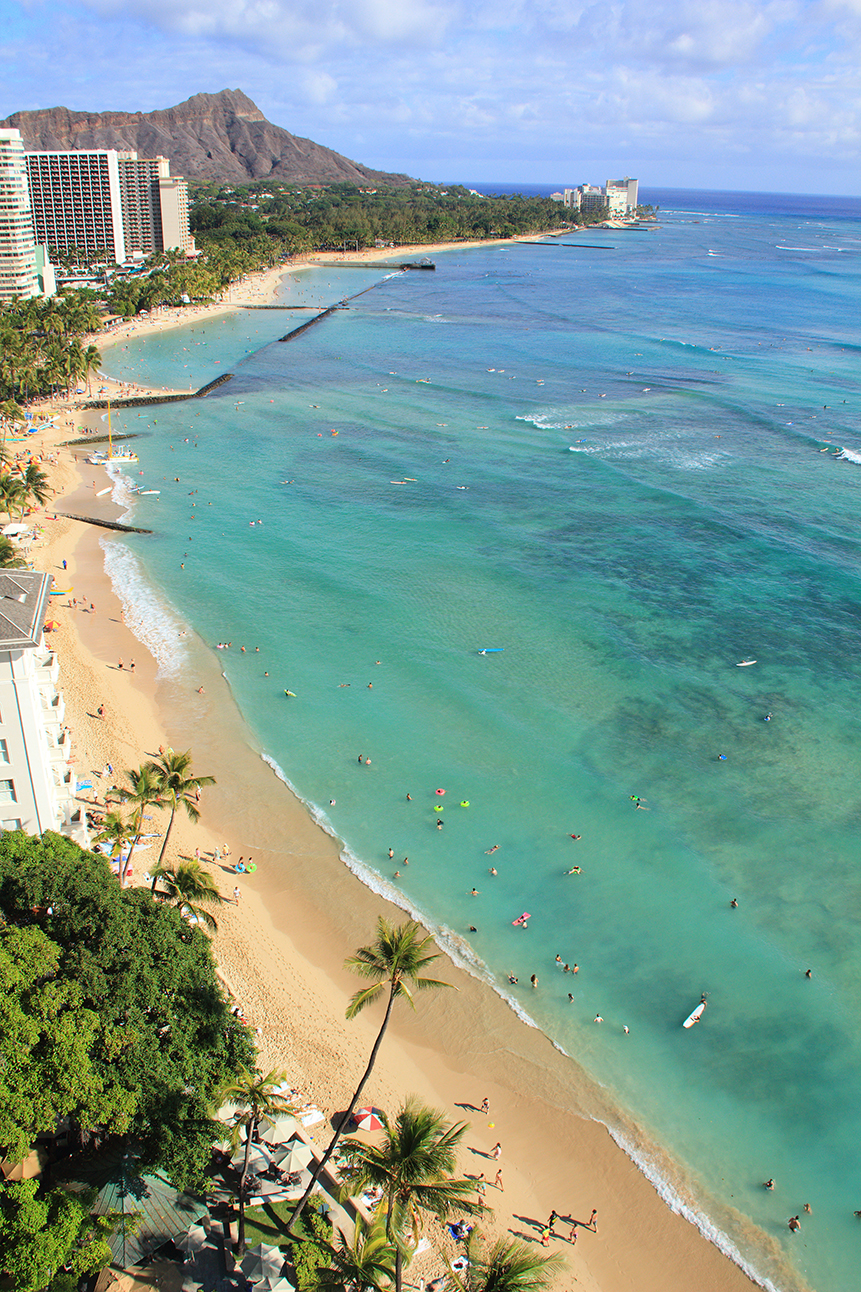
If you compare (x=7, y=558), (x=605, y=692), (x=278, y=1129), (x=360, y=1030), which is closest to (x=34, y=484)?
(x=7, y=558)

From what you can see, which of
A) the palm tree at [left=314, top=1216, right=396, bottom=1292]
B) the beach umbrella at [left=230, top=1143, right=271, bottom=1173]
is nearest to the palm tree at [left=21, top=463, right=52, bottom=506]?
the beach umbrella at [left=230, top=1143, right=271, bottom=1173]

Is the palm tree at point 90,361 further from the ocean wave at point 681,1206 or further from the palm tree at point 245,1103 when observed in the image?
the ocean wave at point 681,1206

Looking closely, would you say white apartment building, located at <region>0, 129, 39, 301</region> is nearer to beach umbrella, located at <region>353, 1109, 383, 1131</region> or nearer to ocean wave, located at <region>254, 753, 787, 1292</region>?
ocean wave, located at <region>254, 753, 787, 1292</region>

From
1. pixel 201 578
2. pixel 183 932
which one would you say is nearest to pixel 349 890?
pixel 183 932

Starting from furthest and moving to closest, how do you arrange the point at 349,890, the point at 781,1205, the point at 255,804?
the point at 255,804 < the point at 349,890 < the point at 781,1205

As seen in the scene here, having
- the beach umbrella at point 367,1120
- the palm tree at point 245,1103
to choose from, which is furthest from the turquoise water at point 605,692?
the palm tree at point 245,1103

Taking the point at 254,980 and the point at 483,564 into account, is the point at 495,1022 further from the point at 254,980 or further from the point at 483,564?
the point at 483,564
